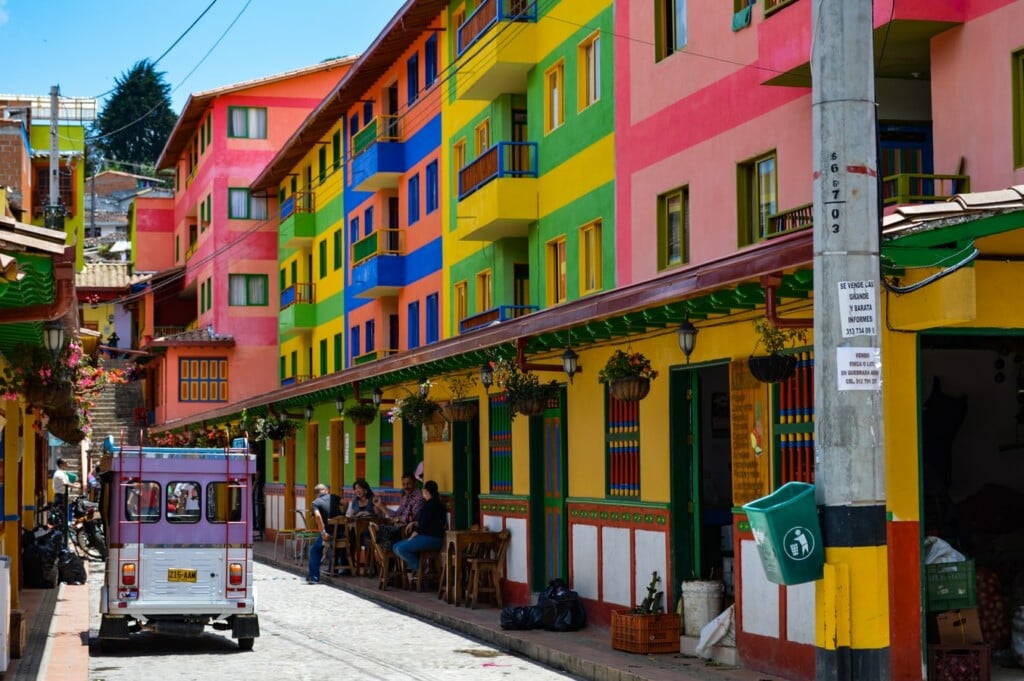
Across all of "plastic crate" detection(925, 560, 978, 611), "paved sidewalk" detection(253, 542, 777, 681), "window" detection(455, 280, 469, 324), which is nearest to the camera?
"plastic crate" detection(925, 560, 978, 611)

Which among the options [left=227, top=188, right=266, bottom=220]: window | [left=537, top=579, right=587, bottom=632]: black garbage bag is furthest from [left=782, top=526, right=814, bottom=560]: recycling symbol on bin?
[left=227, top=188, right=266, bottom=220]: window

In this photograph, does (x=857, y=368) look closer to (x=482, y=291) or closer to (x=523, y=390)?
(x=523, y=390)

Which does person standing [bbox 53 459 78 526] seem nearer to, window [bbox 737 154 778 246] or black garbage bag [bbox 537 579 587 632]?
black garbage bag [bbox 537 579 587 632]

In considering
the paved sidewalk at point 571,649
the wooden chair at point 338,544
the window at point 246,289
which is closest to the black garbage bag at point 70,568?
the wooden chair at point 338,544

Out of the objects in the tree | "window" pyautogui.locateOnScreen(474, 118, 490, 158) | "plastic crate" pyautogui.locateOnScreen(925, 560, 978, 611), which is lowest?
"plastic crate" pyautogui.locateOnScreen(925, 560, 978, 611)

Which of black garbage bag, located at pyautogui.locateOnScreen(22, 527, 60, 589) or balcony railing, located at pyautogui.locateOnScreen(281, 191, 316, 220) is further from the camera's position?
balcony railing, located at pyautogui.locateOnScreen(281, 191, 316, 220)

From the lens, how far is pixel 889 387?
13383 mm

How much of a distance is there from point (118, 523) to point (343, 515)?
1310cm

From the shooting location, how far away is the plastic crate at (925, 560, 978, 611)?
13695 mm

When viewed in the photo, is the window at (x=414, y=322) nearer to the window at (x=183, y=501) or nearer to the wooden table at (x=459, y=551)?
the wooden table at (x=459, y=551)

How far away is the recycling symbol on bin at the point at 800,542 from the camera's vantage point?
288 inches

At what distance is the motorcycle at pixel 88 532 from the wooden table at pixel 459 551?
12100 mm

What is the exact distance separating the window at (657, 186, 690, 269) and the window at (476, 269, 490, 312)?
32.0ft

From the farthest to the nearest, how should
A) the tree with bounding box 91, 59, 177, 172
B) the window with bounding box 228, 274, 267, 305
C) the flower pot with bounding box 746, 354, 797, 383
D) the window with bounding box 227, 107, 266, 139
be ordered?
1. the tree with bounding box 91, 59, 177, 172
2. the window with bounding box 228, 274, 267, 305
3. the window with bounding box 227, 107, 266, 139
4. the flower pot with bounding box 746, 354, 797, 383
